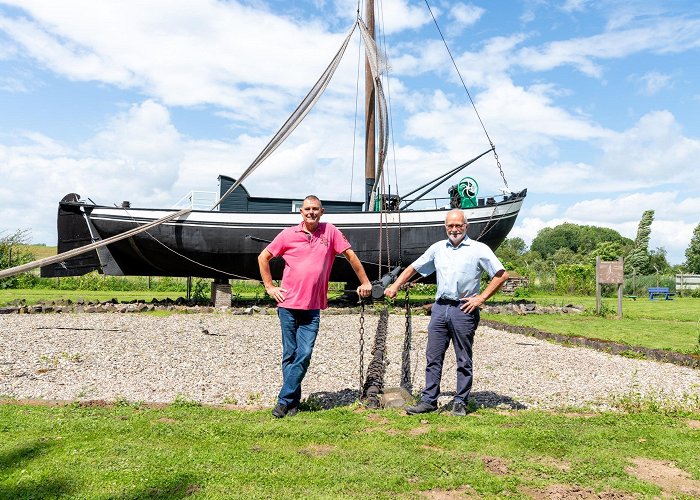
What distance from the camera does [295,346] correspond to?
557 cm

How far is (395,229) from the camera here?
18219 mm

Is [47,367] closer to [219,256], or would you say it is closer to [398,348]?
[398,348]

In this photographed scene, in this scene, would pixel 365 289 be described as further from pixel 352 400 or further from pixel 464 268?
pixel 352 400

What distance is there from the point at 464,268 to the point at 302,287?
5.10 ft

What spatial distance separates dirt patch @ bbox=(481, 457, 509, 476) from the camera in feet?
12.8

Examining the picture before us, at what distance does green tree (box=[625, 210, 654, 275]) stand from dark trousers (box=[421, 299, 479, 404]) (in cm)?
4929

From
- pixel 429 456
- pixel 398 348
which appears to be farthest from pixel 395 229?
pixel 429 456

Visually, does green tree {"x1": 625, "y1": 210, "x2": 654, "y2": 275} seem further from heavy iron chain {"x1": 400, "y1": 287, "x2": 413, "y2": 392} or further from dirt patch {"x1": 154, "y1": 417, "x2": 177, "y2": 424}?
dirt patch {"x1": 154, "y1": 417, "x2": 177, "y2": 424}

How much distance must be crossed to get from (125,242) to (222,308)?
3.99 m

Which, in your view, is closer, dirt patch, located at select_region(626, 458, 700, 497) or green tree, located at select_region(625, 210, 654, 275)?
dirt patch, located at select_region(626, 458, 700, 497)

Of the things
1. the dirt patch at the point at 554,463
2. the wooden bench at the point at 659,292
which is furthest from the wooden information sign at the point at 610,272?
the dirt patch at the point at 554,463

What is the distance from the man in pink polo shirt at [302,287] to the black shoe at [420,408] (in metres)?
1.07

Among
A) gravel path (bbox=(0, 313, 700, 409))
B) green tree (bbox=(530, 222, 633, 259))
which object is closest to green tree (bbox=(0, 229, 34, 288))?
gravel path (bbox=(0, 313, 700, 409))

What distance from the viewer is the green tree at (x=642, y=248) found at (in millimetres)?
49062
